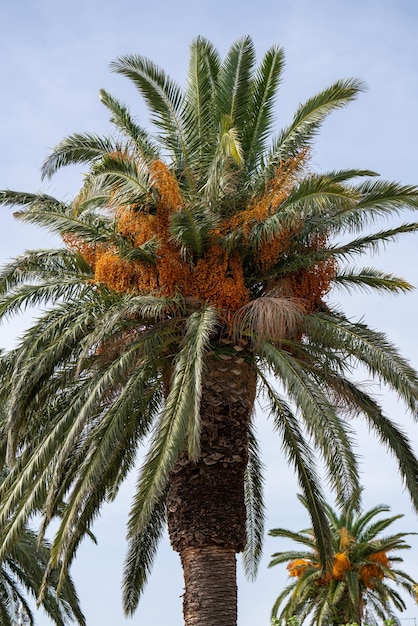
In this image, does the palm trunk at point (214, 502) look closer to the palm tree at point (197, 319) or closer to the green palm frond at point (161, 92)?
the palm tree at point (197, 319)

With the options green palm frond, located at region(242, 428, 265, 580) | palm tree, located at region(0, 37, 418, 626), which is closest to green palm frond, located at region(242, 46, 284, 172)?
palm tree, located at region(0, 37, 418, 626)

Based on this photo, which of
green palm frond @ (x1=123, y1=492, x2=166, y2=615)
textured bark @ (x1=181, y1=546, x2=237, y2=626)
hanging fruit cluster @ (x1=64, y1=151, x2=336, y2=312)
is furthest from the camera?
green palm frond @ (x1=123, y1=492, x2=166, y2=615)

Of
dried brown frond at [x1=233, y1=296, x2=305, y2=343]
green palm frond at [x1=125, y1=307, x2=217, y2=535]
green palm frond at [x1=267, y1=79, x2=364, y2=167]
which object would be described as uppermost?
→ green palm frond at [x1=267, y1=79, x2=364, y2=167]

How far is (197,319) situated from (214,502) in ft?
9.14

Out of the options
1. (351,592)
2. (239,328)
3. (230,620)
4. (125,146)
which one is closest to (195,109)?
(125,146)

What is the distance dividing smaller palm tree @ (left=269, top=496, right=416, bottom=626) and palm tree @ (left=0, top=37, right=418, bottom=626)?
15752mm

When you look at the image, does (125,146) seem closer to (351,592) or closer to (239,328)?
(239,328)

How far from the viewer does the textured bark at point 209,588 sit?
15898mm

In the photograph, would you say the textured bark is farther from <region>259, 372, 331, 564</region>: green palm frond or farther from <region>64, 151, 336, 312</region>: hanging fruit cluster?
<region>64, 151, 336, 312</region>: hanging fruit cluster

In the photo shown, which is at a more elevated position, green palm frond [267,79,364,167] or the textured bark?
green palm frond [267,79,364,167]

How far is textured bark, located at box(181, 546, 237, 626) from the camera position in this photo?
15898 millimetres

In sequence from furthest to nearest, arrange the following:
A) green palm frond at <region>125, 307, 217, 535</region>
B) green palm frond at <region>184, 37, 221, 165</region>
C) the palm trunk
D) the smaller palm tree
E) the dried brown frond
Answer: the smaller palm tree → green palm frond at <region>184, 37, 221, 165</region> → the dried brown frond → the palm trunk → green palm frond at <region>125, 307, 217, 535</region>

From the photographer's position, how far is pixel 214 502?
53.4 ft

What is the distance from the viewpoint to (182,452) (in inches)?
648
